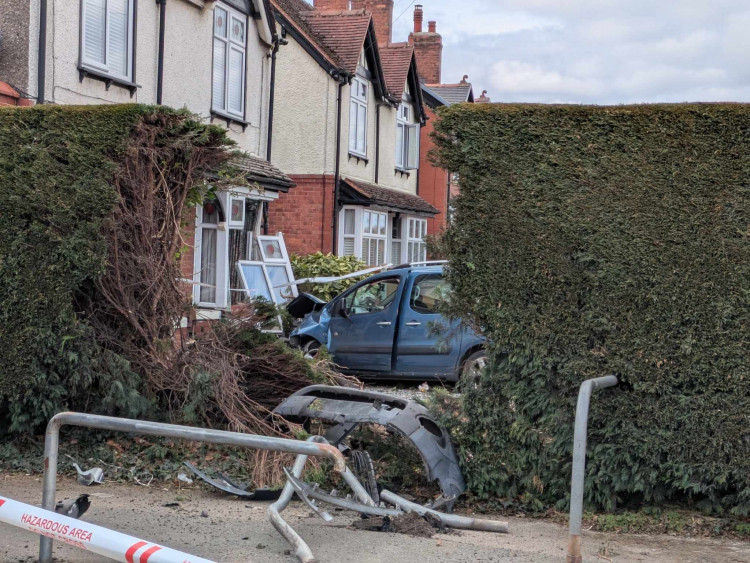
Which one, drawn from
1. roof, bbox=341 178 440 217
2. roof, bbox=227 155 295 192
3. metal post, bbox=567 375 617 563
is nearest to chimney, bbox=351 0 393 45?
roof, bbox=341 178 440 217

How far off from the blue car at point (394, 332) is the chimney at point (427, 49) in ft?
86.2

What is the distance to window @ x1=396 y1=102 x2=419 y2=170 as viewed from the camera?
28078mm

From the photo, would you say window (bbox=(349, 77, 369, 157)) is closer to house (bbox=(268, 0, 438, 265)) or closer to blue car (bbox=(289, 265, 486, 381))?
house (bbox=(268, 0, 438, 265))

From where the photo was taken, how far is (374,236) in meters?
24.8

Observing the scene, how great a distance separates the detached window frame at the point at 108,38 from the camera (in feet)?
41.0

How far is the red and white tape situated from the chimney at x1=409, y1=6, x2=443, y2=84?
34500 millimetres

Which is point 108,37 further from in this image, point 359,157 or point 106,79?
point 359,157

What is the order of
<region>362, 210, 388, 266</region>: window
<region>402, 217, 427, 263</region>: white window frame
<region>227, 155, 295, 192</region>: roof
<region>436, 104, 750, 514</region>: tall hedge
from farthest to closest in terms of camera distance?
<region>402, 217, 427, 263</region>: white window frame
<region>362, 210, 388, 266</region>: window
<region>227, 155, 295, 192</region>: roof
<region>436, 104, 750, 514</region>: tall hedge

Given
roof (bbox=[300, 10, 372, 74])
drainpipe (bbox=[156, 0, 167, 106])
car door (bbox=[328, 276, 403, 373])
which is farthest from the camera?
roof (bbox=[300, 10, 372, 74])

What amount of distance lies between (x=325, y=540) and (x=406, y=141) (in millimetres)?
23992

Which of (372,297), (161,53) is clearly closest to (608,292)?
(372,297)

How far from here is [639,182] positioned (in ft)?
19.2

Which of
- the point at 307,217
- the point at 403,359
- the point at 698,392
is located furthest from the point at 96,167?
the point at 307,217

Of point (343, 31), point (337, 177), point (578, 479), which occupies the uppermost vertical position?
point (343, 31)
